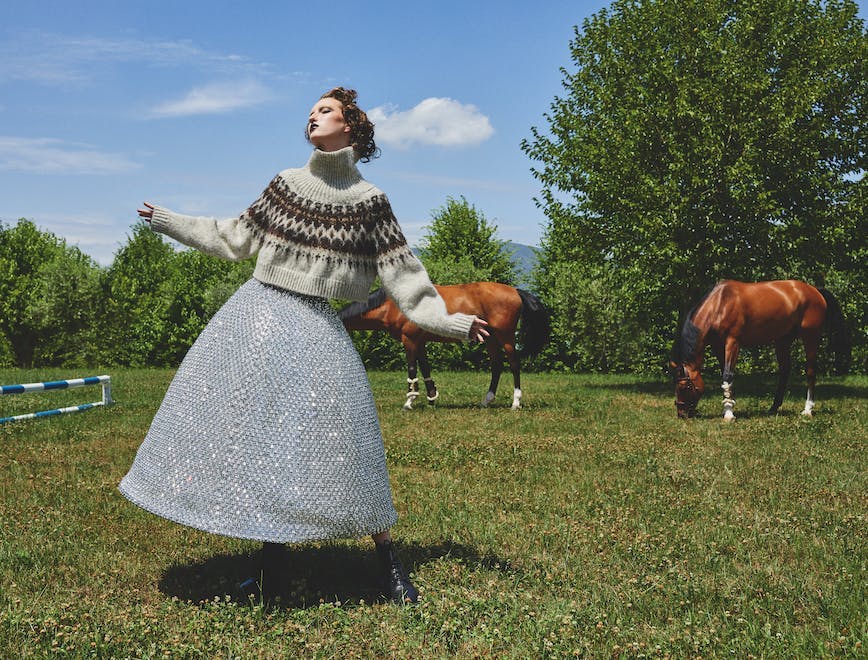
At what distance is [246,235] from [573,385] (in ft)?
56.9

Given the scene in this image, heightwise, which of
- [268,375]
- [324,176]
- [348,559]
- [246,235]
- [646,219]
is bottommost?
[348,559]

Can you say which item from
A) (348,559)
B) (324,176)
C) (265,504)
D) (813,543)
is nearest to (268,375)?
(265,504)

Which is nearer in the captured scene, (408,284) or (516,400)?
(408,284)

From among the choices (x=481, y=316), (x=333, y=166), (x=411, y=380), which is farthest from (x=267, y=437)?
(x=481, y=316)

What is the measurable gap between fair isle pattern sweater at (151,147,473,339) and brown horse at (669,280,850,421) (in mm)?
9441

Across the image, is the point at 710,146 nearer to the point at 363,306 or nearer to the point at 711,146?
the point at 711,146

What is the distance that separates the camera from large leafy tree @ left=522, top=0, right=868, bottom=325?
18328 millimetres

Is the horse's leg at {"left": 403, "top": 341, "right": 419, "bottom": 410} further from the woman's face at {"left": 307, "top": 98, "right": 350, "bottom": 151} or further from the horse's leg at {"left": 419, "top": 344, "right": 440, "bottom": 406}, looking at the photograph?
the woman's face at {"left": 307, "top": 98, "right": 350, "bottom": 151}

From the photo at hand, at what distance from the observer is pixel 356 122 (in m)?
5.18

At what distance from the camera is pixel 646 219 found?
18219 millimetres

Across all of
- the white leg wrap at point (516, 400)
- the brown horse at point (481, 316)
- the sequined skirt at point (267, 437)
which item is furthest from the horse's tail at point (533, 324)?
the sequined skirt at point (267, 437)

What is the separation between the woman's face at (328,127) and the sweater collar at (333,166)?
0.28ft

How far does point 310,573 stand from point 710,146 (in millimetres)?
15555

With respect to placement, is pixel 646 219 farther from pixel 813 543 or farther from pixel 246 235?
pixel 246 235
